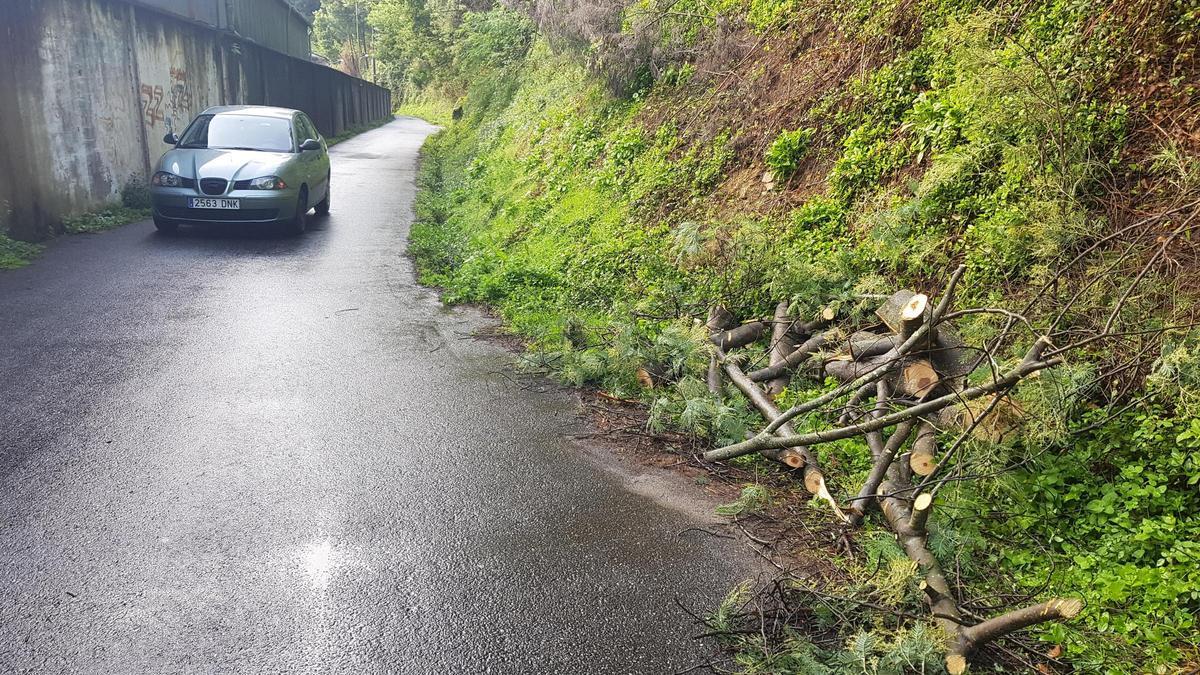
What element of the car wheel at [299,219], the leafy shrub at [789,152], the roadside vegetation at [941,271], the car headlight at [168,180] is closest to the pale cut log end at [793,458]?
the roadside vegetation at [941,271]

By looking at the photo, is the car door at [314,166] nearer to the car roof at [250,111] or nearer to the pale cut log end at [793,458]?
the car roof at [250,111]

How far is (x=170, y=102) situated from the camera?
1638 centimetres

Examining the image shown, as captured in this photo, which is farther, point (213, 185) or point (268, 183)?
point (268, 183)

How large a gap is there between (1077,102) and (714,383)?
10.6ft

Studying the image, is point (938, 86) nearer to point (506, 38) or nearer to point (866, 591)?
point (866, 591)

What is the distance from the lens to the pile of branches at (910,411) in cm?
363

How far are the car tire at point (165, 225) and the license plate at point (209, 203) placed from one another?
55 centimetres

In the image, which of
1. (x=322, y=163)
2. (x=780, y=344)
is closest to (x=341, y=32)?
(x=322, y=163)

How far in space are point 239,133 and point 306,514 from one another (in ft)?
32.7

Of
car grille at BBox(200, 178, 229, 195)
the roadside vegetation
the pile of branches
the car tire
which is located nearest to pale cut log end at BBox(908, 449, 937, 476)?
the pile of branches

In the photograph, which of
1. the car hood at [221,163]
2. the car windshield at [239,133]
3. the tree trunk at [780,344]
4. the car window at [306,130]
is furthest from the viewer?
the car window at [306,130]

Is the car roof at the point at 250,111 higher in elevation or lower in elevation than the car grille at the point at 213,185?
higher

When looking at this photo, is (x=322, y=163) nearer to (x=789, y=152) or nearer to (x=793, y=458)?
(x=789, y=152)

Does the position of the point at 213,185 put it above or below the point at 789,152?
below
